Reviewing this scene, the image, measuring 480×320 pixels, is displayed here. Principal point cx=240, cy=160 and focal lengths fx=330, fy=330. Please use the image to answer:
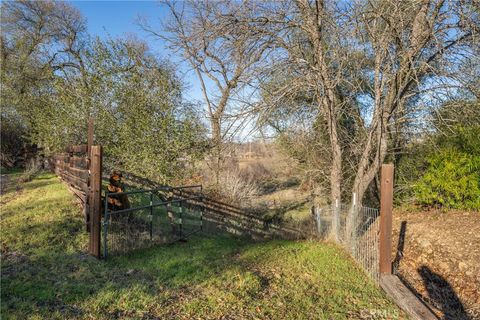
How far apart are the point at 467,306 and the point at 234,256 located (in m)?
3.84

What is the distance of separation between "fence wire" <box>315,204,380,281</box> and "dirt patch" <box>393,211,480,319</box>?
92cm

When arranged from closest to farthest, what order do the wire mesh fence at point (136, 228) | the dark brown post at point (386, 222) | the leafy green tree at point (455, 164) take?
the dark brown post at point (386, 222), the wire mesh fence at point (136, 228), the leafy green tree at point (455, 164)

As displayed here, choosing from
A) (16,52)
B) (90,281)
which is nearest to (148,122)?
(90,281)

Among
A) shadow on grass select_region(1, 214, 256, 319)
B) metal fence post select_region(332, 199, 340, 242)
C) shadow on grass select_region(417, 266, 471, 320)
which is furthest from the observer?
metal fence post select_region(332, 199, 340, 242)

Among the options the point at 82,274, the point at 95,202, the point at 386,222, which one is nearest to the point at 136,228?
the point at 95,202

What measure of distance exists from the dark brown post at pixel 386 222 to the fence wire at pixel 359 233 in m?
0.36

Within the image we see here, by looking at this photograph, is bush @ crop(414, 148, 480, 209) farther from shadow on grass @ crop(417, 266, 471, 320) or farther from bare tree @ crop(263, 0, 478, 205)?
shadow on grass @ crop(417, 266, 471, 320)

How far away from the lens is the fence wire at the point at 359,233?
532 cm

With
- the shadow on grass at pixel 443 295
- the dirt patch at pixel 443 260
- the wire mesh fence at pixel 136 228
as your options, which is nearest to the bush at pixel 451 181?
the dirt patch at pixel 443 260

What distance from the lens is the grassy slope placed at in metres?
3.74

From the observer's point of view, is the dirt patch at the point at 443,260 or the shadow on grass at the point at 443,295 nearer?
the shadow on grass at the point at 443,295

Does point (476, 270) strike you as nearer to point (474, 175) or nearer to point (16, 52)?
point (474, 175)

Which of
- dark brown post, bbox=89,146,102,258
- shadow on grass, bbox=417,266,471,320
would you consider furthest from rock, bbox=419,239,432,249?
dark brown post, bbox=89,146,102,258

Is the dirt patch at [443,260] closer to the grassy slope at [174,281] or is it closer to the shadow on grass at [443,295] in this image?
the shadow on grass at [443,295]
